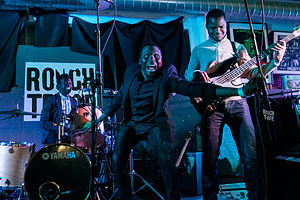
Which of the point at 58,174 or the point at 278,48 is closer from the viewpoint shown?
the point at 278,48

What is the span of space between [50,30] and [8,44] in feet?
3.31

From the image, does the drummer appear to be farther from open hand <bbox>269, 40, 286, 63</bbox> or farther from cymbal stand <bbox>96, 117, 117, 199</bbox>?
open hand <bbox>269, 40, 286, 63</bbox>

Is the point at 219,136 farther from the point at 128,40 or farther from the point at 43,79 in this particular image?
the point at 43,79

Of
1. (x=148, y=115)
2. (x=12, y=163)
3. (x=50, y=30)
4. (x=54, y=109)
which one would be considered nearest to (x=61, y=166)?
(x=12, y=163)

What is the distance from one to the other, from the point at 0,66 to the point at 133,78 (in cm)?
434

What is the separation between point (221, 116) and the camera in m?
3.29

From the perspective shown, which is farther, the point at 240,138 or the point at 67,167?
the point at 67,167

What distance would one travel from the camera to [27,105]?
656 cm

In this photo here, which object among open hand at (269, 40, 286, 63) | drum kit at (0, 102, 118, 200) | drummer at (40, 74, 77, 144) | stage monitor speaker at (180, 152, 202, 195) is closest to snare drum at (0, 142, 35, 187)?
drum kit at (0, 102, 118, 200)

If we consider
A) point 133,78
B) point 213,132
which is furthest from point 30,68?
point 213,132

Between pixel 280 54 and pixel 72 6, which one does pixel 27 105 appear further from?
pixel 280 54

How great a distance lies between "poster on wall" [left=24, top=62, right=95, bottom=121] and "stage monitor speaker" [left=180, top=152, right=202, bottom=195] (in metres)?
3.13

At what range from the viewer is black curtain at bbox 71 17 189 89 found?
664 centimetres

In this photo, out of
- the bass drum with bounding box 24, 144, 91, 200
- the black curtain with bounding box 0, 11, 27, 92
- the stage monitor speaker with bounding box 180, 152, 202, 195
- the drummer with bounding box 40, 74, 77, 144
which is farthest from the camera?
the black curtain with bounding box 0, 11, 27, 92
